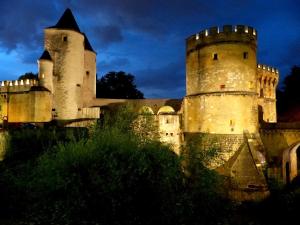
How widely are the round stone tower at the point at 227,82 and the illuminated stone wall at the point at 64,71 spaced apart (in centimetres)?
1242

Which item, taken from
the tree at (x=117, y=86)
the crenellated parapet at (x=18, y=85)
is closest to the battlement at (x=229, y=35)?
the crenellated parapet at (x=18, y=85)

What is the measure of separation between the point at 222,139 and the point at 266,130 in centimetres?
357

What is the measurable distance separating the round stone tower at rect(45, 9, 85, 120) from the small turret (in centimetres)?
40

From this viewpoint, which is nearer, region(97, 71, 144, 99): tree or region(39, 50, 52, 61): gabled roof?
region(39, 50, 52, 61): gabled roof

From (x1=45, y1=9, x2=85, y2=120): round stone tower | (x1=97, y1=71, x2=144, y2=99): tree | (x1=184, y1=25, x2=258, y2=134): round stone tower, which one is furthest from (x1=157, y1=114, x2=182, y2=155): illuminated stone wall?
(x1=97, y1=71, x2=144, y2=99): tree

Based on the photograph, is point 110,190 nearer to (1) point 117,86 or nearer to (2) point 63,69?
(2) point 63,69

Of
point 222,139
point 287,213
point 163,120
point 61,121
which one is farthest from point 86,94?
point 287,213

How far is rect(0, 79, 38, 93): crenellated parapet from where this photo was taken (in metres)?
29.4

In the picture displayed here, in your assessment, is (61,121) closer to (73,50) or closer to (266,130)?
(73,50)

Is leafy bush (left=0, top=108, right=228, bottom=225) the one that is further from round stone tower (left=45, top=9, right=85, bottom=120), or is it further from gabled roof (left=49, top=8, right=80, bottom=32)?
gabled roof (left=49, top=8, right=80, bottom=32)

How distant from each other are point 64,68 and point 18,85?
14.9 ft

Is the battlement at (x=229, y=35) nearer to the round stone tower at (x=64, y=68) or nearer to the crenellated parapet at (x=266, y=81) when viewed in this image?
the crenellated parapet at (x=266, y=81)

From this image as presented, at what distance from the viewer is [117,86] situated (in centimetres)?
4756

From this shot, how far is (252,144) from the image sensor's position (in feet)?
66.4
